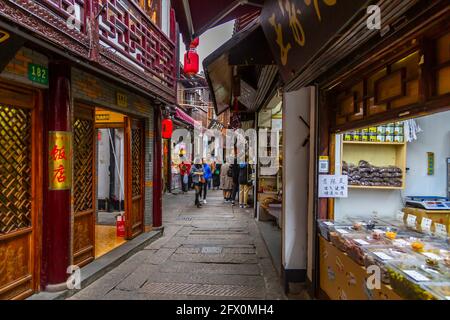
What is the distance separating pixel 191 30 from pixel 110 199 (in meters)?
6.84

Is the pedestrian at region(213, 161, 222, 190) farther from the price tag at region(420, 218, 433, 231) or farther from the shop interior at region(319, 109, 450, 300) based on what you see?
the price tag at region(420, 218, 433, 231)

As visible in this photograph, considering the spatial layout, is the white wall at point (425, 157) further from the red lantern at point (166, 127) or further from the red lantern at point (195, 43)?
the red lantern at point (166, 127)

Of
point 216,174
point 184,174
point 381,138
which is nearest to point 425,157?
point 381,138

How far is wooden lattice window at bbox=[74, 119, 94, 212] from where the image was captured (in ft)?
18.4

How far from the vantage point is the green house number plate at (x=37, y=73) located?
4.20m

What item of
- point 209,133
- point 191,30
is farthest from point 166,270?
point 209,133

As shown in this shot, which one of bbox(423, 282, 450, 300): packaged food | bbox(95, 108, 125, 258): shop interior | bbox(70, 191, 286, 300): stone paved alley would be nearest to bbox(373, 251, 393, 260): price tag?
bbox(423, 282, 450, 300): packaged food

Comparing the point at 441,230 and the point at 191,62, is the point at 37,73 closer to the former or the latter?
the point at 191,62

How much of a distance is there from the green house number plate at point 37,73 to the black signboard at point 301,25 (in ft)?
10.7

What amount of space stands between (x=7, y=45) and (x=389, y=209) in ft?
19.0

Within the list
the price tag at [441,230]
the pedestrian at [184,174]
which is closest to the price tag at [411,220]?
the price tag at [441,230]

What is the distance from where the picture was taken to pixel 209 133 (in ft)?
88.0

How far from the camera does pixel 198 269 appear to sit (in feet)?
19.7

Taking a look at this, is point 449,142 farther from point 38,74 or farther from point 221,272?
point 38,74
